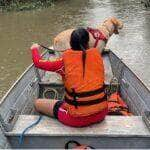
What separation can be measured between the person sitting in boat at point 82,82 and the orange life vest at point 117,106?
0.75 m

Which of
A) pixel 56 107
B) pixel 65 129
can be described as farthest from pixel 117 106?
pixel 65 129

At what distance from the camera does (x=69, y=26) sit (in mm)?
17000

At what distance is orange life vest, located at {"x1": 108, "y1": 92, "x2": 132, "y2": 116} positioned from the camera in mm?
5871

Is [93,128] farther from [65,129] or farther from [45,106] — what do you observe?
[45,106]

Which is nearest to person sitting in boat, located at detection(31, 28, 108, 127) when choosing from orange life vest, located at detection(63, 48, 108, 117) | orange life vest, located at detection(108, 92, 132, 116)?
orange life vest, located at detection(63, 48, 108, 117)

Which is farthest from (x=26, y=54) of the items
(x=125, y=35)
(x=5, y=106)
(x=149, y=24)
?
(x=5, y=106)

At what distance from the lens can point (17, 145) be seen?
4.92 m

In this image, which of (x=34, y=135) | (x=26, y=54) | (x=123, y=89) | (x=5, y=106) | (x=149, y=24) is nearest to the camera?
(x=34, y=135)

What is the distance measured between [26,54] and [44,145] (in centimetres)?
821

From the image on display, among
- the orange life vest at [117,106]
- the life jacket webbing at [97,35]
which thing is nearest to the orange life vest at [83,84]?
the orange life vest at [117,106]

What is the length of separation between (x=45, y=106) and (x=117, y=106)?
1.02 m

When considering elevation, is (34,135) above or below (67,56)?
below

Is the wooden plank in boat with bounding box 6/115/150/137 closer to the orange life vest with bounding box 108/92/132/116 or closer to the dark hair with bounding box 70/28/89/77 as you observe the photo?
the orange life vest with bounding box 108/92/132/116

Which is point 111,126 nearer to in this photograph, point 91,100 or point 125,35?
point 91,100
